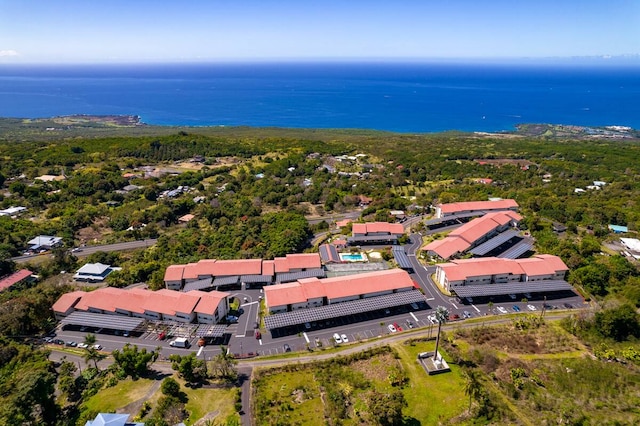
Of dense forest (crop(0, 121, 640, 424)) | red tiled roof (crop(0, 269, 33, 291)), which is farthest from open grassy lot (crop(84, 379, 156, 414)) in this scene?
red tiled roof (crop(0, 269, 33, 291))

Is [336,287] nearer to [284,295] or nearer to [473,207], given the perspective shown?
[284,295]

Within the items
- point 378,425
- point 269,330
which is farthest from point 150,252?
point 378,425

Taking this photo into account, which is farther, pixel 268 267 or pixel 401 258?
pixel 401 258

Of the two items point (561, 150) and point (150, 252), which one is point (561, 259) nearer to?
point (150, 252)

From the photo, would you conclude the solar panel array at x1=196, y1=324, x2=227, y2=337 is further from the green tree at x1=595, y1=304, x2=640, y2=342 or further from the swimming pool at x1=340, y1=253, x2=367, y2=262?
the green tree at x1=595, y1=304, x2=640, y2=342

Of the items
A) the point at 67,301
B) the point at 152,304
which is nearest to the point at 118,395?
the point at 152,304
